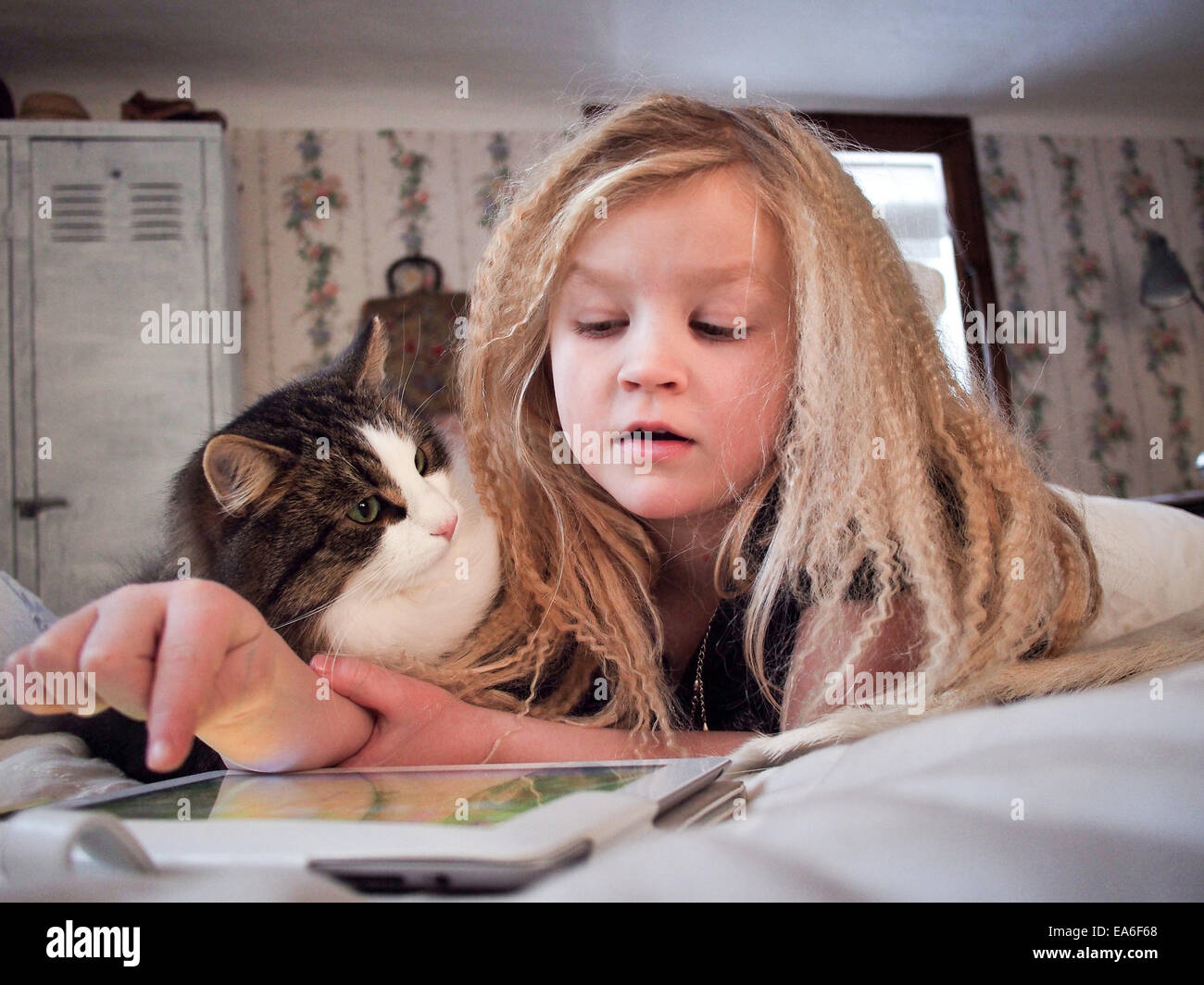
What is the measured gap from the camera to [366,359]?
818 mm

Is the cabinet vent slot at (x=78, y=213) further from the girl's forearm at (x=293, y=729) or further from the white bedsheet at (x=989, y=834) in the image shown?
the white bedsheet at (x=989, y=834)

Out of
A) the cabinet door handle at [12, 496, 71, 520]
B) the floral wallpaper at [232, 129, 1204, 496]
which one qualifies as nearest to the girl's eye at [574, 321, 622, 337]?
the cabinet door handle at [12, 496, 71, 520]

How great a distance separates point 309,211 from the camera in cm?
266

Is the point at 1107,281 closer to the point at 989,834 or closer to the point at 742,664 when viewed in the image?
the point at 742,664

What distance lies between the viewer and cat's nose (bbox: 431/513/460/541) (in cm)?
69

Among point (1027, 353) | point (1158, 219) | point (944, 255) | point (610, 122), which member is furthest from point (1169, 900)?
point (1158, 219)

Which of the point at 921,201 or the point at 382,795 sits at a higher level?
the point at 921,201

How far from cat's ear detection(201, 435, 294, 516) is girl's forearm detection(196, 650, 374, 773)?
193 millimetres

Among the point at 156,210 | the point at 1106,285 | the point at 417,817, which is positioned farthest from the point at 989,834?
the point at 1106,285

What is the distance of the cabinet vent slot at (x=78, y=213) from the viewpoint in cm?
216

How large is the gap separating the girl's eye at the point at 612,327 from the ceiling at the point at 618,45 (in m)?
1.03

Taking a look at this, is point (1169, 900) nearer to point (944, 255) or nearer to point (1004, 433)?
point (1004, 433)

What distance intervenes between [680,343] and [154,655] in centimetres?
43

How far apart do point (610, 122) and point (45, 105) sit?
220 cm
